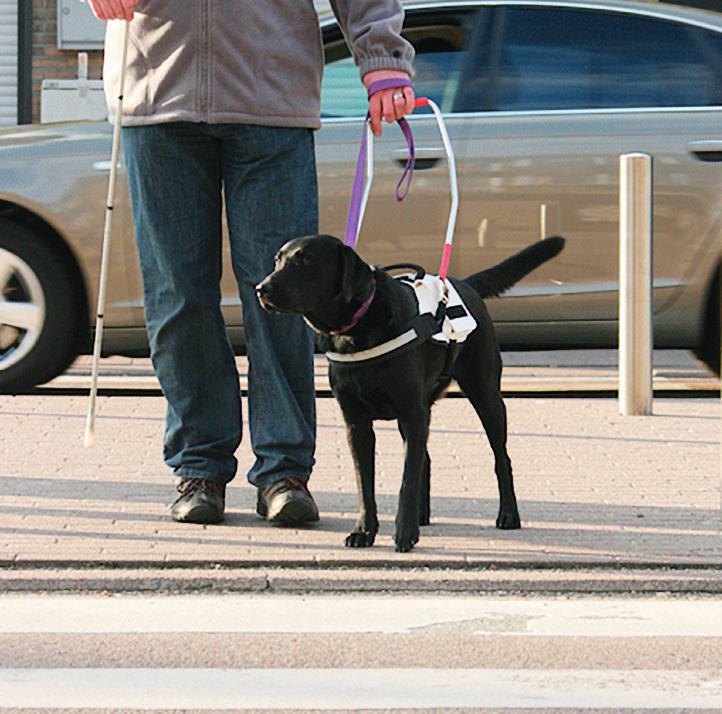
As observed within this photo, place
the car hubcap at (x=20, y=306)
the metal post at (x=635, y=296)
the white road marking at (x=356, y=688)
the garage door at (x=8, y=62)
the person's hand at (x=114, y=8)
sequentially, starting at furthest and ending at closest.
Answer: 1. the garage door at (x=8, y=62)
2. the car hubcap at (x=20, y=306)
3. the metal post at (x=635, y=296)
4. the person's hand at (x=114, y=8)
5. the white road marking at (x=356, y=688)

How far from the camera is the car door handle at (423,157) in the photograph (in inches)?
293

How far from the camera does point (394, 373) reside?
4566 millimetres

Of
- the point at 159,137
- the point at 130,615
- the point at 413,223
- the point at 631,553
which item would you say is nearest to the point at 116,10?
the point at 159,137

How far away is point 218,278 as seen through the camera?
202 inches

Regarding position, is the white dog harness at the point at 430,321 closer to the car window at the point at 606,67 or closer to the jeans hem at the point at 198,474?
the jeans hem at the point at 198,474

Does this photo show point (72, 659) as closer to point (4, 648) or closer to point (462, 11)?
point (4, 648)

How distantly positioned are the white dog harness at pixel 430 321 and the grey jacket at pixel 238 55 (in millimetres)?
603

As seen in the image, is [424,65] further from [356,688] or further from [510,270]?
[356,688]

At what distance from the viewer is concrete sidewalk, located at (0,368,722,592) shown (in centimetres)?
434

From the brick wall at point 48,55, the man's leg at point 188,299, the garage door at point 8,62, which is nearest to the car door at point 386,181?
the man's leg at point 188,299

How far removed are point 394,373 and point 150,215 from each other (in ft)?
3.05

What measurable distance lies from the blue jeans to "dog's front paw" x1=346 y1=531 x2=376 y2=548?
0.40 m

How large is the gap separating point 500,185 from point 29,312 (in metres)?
2.07

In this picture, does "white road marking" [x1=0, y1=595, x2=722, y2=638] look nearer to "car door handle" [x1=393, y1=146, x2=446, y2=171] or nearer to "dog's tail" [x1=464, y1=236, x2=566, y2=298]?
"dog's tail" [x1=464, y1=236, x2=566, y2=298]
